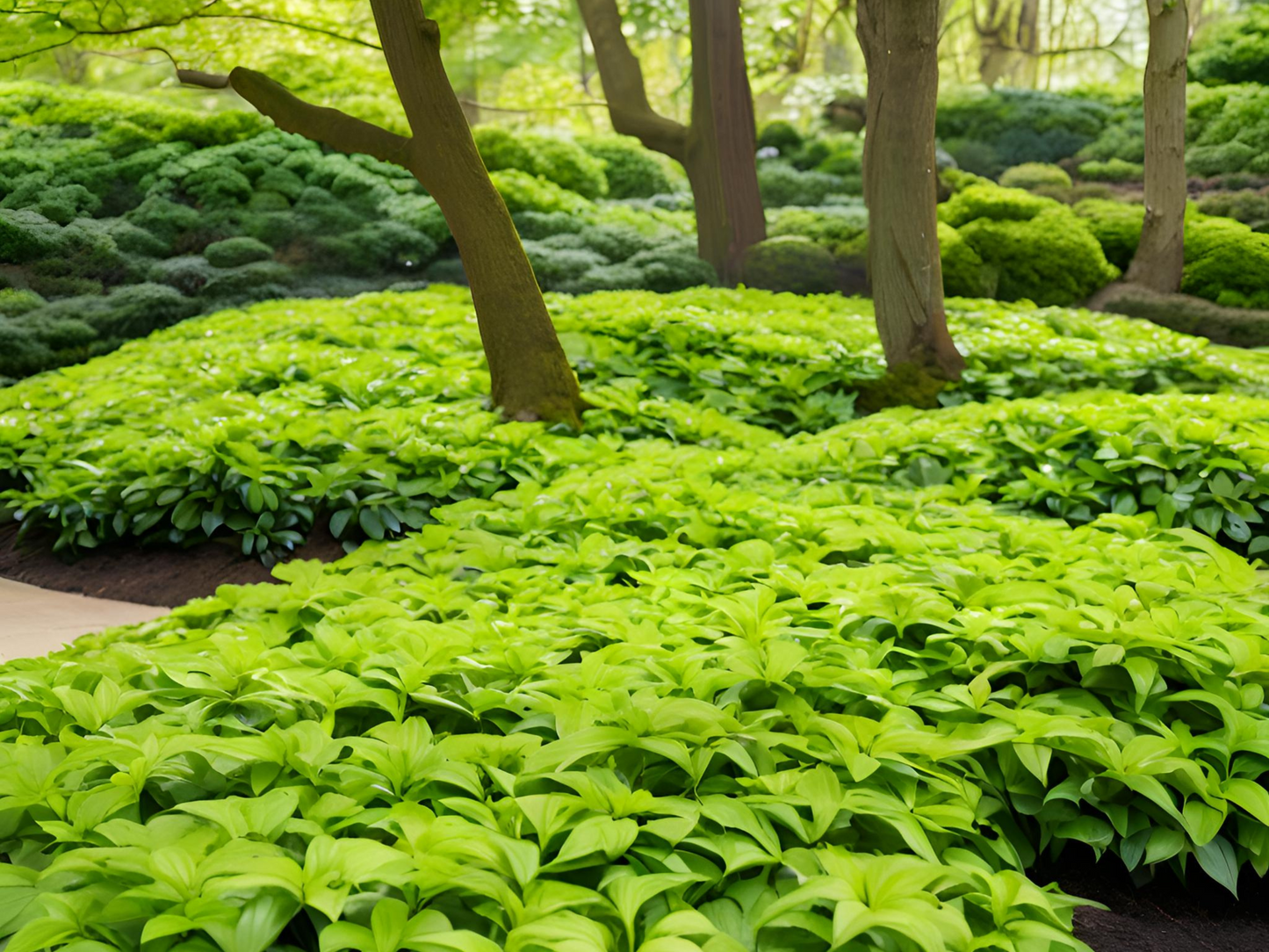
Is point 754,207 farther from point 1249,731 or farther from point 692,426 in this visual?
point 1249,731

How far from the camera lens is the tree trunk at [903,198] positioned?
6.26 m

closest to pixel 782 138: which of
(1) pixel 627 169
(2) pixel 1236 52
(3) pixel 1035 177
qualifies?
(1) pixel 627 169

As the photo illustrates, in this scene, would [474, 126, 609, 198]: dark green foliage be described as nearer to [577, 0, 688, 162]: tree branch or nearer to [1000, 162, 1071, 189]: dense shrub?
[577, 0, 688, 162]: tree branch

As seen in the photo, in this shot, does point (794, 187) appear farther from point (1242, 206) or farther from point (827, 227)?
point (1242, 206)

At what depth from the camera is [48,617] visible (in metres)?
4.09

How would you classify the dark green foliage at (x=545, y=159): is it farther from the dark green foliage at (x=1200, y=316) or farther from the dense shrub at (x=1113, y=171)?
the dark green foliage at (x=1200, y=316)

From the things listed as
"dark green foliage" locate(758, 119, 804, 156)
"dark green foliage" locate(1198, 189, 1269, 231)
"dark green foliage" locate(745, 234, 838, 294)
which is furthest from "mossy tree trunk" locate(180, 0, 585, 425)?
"dark green foliage" locate(758, 119, 804, 156)

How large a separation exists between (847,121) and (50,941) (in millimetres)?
14577

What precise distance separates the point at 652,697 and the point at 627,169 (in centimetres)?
1157

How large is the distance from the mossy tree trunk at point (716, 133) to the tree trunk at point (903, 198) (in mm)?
3476

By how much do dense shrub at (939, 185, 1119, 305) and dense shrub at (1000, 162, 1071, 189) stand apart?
154cm

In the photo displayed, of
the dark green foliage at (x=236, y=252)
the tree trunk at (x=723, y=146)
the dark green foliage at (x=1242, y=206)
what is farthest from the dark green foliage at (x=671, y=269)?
the dark green foliage at (x=1242, y=206)

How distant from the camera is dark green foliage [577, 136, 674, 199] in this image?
1276cm

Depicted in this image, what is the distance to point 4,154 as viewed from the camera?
591 centimetres
